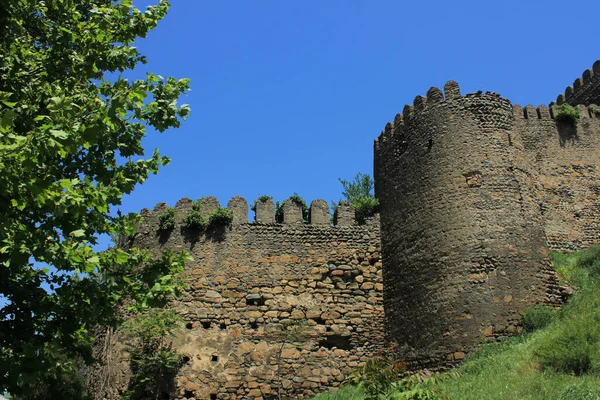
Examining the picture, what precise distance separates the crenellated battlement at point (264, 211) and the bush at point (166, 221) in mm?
153

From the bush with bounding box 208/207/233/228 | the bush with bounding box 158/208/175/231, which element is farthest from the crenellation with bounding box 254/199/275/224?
the bush with bounding box 158/208/175/231

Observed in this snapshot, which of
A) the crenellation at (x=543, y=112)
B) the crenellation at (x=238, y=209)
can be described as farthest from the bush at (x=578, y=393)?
the crenellation at (x=543, y=112)

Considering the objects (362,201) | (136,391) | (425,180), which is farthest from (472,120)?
(136,391)

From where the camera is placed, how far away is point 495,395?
10422 mm

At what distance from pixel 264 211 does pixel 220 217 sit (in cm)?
121

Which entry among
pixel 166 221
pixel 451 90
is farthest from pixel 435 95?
pixel 166 221

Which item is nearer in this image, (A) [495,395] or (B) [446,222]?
(A) [495,395]

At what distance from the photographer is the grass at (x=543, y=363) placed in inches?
408

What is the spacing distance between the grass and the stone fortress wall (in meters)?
0.57

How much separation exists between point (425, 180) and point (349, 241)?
2.60m

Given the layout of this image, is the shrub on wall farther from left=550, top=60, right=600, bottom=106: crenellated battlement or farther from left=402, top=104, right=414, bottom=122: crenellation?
left=402, top=104, right=414, bottom=122: crenellation

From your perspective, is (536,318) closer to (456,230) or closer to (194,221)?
(456,230)

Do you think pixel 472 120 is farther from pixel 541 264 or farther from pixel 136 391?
pixel 136 391

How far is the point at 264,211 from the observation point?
655 inches
